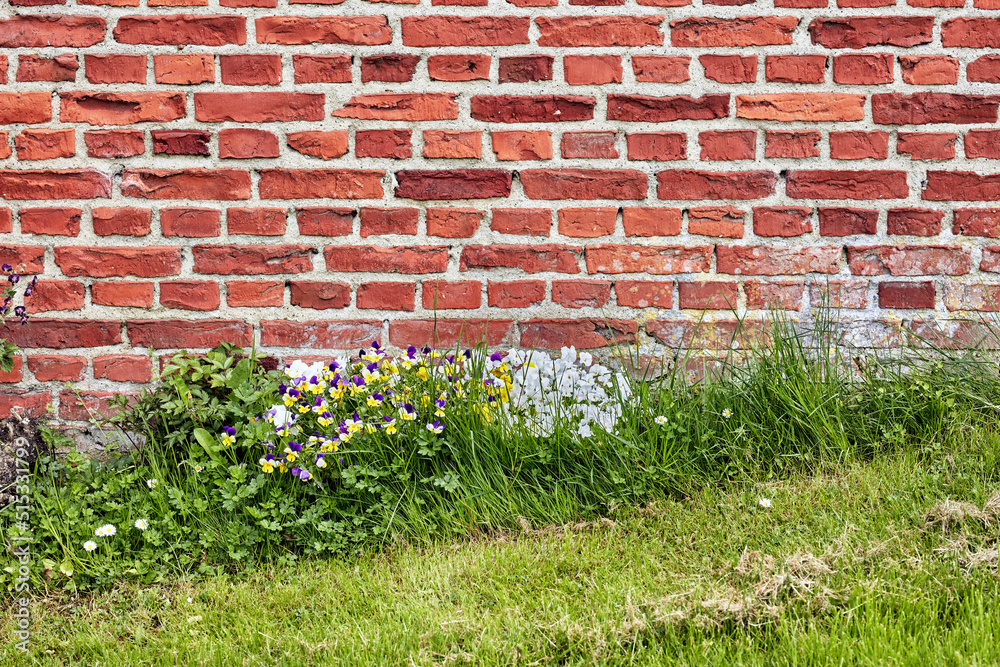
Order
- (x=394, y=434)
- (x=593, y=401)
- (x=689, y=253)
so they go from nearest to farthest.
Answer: (x=394, y=434) < (x=593, y=401) < (x=689, y=253)

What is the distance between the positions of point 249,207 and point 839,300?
1.98 metres

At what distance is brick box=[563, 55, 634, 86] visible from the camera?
2275 mm

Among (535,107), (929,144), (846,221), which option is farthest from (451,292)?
(929,144)

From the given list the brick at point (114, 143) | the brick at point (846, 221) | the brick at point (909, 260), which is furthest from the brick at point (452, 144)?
the brick at point (909, 260)

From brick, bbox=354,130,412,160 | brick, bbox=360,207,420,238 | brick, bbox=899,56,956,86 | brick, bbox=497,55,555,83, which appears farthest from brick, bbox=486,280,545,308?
brick, bbox=899,56,956,86

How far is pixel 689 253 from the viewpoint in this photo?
2.34 m

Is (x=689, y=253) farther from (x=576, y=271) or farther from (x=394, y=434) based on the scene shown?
(x=394, y=434)

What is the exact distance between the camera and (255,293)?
2.35 m

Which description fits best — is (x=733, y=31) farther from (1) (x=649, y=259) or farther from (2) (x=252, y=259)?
(2) (x=252, y=259)

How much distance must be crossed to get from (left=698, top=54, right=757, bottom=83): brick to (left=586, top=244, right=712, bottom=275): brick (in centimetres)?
55

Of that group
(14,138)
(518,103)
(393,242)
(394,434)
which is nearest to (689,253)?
(518,103)

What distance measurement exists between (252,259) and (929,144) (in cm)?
225

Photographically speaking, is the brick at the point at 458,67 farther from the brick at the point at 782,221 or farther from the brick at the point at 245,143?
the brick at the point at 782,221

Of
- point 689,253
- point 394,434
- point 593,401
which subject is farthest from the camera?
point 689,253
